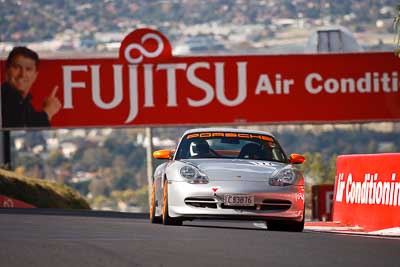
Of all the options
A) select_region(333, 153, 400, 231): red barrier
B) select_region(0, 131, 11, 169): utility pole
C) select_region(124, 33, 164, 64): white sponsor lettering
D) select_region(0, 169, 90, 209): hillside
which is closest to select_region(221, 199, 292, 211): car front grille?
select_region(333, 153, 400, 231): red barrier

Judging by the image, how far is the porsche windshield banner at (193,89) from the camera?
1705 inches

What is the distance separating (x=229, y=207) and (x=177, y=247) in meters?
3.63

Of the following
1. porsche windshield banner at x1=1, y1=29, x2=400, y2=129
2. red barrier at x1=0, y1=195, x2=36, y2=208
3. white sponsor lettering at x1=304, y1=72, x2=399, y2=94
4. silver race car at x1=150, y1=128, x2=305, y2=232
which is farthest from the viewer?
white sponsor lettering at x1=304, y1=72, x2=399, y2=94

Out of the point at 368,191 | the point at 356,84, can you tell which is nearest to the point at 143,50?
the point at 356,84

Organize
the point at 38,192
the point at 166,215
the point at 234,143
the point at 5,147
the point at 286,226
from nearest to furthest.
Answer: the point at 166,215 < the point at 286,226 < the point at 234,143 < the point at 38,192 < the point at 5,147

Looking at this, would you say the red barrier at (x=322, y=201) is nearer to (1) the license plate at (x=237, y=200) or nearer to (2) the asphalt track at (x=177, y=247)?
(1) the license plate at (x=237, y=200)

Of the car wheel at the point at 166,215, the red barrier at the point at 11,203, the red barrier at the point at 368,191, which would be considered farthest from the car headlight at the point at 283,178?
the red barrier at the point at 11,203

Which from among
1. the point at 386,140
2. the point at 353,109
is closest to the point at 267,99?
the point at 353,109

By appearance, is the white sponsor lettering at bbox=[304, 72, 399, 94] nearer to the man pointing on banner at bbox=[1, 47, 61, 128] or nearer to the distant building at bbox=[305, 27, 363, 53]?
the distant building at bbox=[305, 27, 363, 53]

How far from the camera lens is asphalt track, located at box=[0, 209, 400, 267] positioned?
1211cm

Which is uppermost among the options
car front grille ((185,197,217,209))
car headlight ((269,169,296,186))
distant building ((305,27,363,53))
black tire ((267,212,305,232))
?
car headlight ((269,169,296,186))

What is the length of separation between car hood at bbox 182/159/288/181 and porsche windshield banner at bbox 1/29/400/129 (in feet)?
83.7

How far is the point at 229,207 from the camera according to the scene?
56.1 ft

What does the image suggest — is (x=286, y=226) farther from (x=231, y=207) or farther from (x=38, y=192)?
(x=38, y=192)
